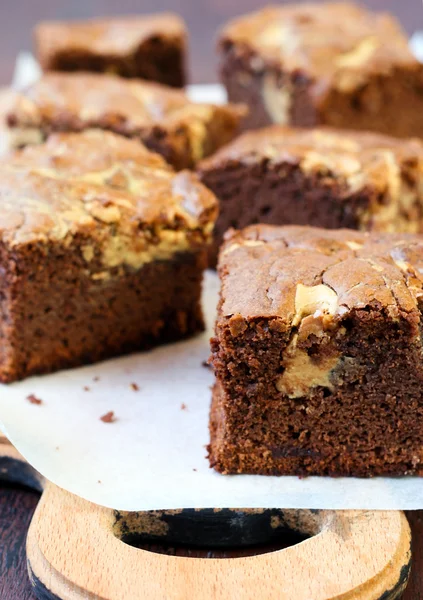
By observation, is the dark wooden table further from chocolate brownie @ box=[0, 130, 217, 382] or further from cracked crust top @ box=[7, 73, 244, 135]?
chocolate brownie @ box=[0, 130, 217, 382]

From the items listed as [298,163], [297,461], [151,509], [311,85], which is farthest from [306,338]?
[311,85]

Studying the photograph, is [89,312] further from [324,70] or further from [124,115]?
[324,70]

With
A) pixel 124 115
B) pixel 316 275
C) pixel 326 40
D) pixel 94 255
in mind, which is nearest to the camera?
pixel 316 275

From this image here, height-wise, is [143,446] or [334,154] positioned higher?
[334,154]

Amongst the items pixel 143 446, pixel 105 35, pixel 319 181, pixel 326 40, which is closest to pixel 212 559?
pixel 143 446

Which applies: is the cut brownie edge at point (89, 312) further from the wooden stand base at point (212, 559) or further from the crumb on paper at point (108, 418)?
the wooden stand base at point (212, 559)

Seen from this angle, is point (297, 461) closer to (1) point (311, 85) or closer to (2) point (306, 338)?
(2) point (306, 338)

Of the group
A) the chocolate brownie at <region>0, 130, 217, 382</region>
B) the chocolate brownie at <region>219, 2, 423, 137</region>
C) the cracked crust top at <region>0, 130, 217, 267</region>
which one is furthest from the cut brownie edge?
the chocolate brownie at <region>219, 2, 423, 137</region>
